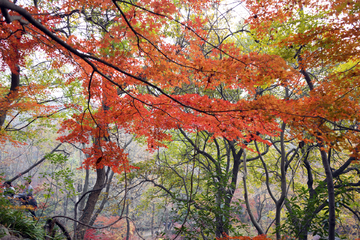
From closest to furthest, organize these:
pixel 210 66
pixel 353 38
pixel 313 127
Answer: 1. pixel 353 38
2. pixel 313 127
3. pixel 210 66

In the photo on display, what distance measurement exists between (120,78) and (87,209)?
4612mm

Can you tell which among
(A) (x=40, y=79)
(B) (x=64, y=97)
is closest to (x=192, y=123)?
(B) (x=64, y=97)

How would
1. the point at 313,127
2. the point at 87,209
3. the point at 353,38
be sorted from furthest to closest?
the point at 87,209 < the point at 313,127 < the point at 353,38

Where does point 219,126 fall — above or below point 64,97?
below

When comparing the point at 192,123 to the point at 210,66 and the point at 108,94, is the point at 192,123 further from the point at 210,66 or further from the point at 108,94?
the point at 108,94

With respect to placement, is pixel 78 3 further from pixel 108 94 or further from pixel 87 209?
pixel 87 209

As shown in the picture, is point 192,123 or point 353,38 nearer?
point 353,38

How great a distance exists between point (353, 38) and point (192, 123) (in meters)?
3.36

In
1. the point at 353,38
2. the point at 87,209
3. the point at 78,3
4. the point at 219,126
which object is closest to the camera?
the point at 353,38

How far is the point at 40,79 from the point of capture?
8.08 meters

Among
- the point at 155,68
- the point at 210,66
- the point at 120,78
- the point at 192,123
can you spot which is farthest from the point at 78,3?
the point at 192,123

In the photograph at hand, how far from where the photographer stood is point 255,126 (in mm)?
4566

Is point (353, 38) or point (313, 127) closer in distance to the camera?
point (353, 38)

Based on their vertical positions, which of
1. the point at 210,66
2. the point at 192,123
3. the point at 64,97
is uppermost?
the point at 64,97
